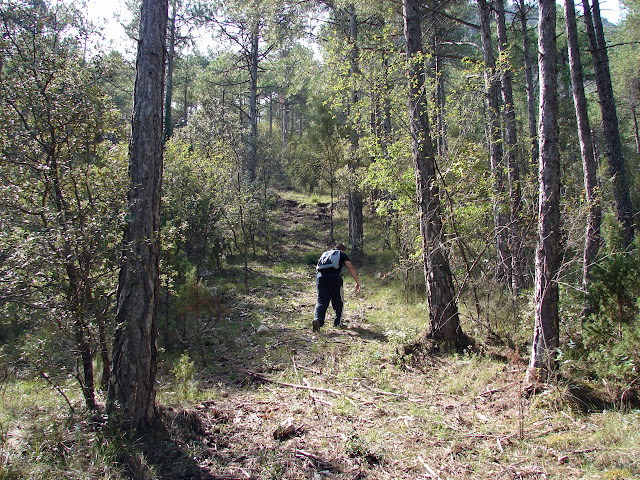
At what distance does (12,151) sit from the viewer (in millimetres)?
4172

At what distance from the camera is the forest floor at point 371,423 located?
3.27 meters

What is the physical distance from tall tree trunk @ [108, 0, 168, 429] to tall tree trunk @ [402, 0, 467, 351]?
370 cm


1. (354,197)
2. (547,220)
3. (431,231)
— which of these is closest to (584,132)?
(431,231)

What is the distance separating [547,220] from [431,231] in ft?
6.45

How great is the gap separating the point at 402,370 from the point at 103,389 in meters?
3.61

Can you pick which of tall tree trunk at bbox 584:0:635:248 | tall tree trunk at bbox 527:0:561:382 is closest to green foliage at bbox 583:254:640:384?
tall tree trunk at bbox 527:0:561:382

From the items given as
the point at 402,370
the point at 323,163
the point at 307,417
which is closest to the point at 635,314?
the point at 402,370

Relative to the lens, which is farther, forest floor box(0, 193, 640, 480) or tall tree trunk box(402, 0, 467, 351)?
tall tree trunk box(402, 0, 467, 351)

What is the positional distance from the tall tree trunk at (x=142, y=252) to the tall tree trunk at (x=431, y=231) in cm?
370

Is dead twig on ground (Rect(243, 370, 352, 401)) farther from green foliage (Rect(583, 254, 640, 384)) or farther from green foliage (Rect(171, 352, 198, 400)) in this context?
green foliage (Rect(583, 254, 640, 384))

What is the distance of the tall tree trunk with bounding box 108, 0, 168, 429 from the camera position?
3.85 m

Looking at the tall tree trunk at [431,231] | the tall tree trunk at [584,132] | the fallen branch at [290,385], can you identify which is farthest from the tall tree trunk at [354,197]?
the fallen branch at [290,385]

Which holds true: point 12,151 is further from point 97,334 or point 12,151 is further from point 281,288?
point 281,288

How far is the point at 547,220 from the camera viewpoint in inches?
175
